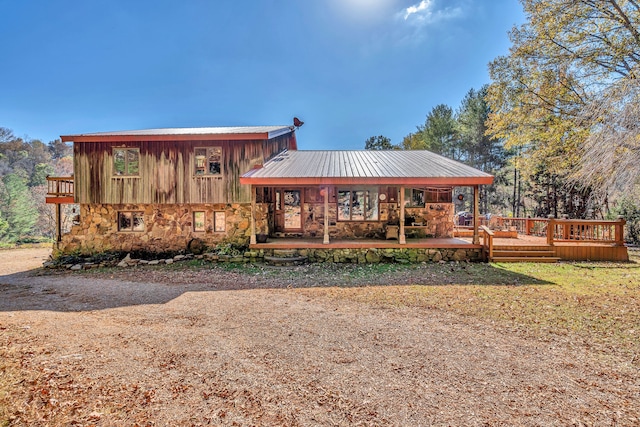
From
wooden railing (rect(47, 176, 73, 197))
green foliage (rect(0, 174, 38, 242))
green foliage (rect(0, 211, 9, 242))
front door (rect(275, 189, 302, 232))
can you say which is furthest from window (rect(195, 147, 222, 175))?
green foliage (rect(0, 174, 38, 242))

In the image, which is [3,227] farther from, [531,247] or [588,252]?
[588,252]

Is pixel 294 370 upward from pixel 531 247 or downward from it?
downward

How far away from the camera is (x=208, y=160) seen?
11.6 m

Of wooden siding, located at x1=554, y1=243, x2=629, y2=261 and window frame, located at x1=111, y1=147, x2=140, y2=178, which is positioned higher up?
window frame, located at x1=111, y1=147, x2=140, y2=178

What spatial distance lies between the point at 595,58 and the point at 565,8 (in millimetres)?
2175

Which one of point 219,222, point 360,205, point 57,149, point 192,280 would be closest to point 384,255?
point 360,205

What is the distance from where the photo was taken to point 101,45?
20.9 metres

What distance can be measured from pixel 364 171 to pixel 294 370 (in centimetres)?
816

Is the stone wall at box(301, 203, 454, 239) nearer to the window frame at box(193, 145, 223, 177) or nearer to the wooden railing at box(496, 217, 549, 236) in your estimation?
the window frame at box(193, 145, 223, 177)

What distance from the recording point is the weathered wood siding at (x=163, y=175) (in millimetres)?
11492

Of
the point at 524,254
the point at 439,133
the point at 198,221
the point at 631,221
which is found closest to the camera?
the point at 524,254

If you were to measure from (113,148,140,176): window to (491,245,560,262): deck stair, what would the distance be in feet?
44.9

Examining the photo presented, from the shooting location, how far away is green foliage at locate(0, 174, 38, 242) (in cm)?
2471

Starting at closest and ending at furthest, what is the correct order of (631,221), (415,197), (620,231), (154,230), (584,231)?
(620,231), (584,231), (154,230), (415,197), (631,221)
